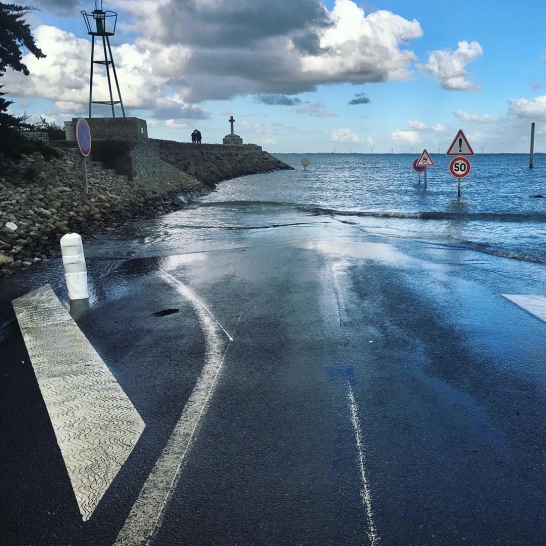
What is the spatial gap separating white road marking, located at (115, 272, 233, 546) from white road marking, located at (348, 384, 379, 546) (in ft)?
3.55

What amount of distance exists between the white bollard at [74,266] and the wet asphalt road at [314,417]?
270 millimetres

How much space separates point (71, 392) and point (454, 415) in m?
3.07

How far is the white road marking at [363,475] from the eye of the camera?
246 cm

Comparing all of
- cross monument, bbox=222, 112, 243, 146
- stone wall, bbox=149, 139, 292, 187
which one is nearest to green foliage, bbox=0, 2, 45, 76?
stone wall, bbox=149, 139, 292, 187

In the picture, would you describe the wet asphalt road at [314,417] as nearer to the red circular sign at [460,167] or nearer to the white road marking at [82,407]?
the white road marking at [82,407]

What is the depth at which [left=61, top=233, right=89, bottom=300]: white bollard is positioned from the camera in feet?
22.8

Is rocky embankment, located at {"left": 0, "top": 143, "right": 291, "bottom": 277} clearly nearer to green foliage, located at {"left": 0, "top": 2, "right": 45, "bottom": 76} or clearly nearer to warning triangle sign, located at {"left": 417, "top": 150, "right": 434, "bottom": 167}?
green foliage, located at {"left": 0, "top": 2, "right": 45, "bottom": 76}

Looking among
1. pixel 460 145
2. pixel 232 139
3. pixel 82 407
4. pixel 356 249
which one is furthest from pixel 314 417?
pixel 232 139

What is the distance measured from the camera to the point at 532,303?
261 inches

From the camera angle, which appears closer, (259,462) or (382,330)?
(259,462)

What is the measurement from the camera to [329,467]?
2.99 m

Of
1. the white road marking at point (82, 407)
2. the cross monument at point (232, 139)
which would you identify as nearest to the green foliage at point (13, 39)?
the white road marking at point (82, 407)

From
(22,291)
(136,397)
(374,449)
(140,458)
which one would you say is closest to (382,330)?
(374,449)

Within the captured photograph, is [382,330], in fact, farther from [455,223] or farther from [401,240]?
[455,223]
